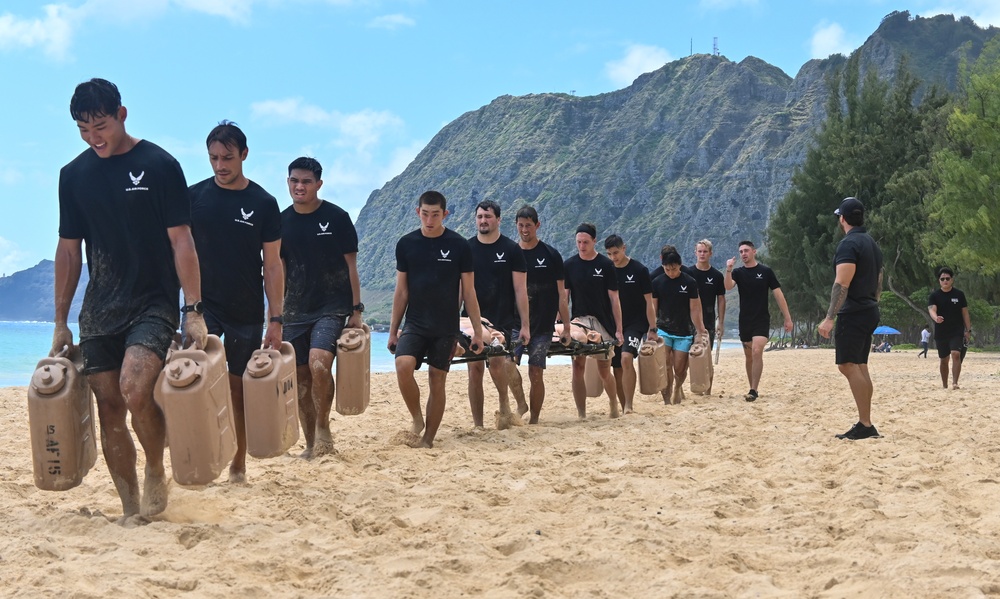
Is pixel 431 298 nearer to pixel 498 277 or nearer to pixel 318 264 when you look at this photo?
pixel 318 264

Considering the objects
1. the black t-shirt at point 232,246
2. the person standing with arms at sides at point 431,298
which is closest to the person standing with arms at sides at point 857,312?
the person standing with arms at sides at point 431,298

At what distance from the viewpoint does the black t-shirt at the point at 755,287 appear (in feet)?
44.6

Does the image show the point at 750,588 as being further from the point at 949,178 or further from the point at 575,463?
the point at 949,178

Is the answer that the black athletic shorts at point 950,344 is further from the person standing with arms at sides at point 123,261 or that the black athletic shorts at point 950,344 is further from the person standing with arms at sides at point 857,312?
the person standing with arms at sides at point 123,261

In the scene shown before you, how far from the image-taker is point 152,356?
15.8 ft

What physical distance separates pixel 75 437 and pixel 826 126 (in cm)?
5255

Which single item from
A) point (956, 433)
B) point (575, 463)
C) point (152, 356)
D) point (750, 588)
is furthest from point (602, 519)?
point (956, 433)

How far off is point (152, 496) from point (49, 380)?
2.68 ft

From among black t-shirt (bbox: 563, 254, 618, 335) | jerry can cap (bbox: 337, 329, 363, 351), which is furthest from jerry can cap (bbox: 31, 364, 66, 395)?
black t-shirt (bbox: 563, 254, 618, 335)

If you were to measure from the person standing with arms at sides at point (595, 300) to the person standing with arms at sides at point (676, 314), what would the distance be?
2009 mm

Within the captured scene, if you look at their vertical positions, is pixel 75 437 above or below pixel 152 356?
below

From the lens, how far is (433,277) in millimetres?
8062

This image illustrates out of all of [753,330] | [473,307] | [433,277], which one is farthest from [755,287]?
[433,277]

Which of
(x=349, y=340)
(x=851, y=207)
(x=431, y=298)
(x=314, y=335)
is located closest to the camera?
(x=349, y=340)
